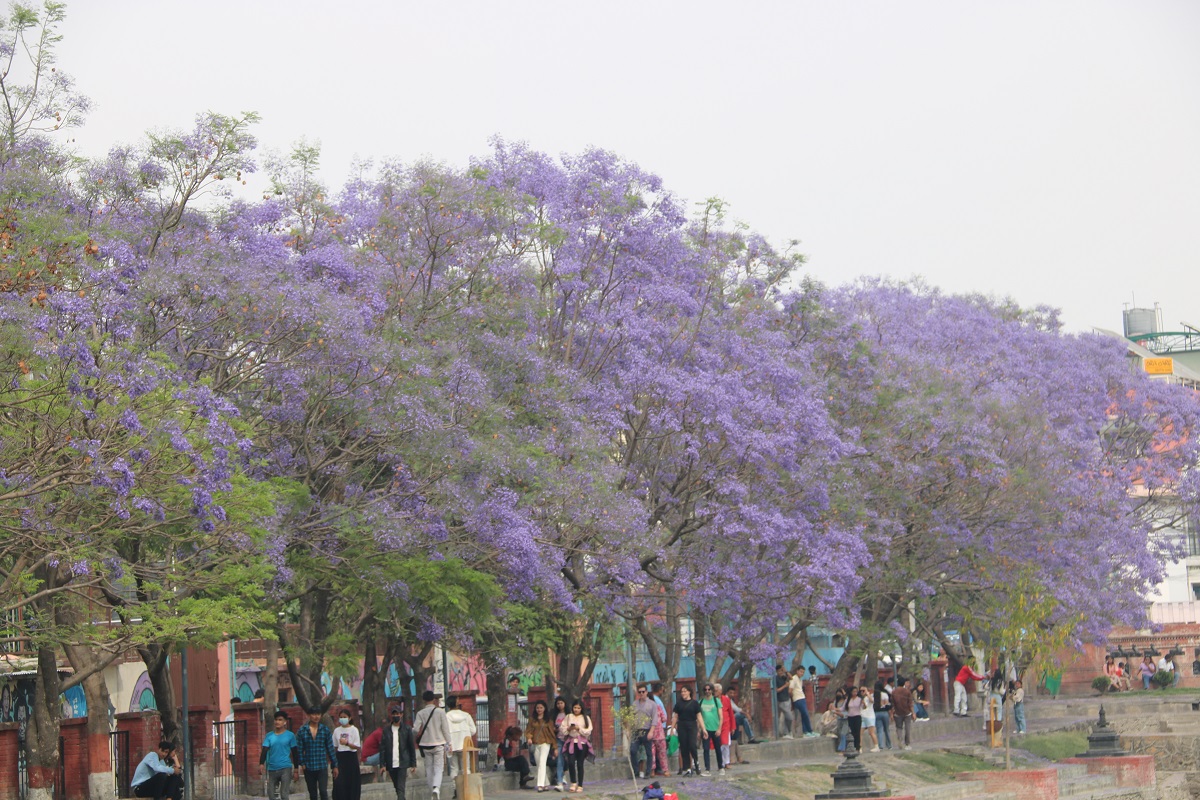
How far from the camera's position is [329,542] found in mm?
23141

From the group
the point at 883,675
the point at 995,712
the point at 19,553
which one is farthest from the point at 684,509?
the point at 883,675

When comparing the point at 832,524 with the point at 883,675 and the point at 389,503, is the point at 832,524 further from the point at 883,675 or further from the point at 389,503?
the point at 883,675

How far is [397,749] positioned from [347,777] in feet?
4.32

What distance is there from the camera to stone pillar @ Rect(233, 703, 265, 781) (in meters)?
24.0

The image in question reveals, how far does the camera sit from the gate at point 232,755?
23.6m

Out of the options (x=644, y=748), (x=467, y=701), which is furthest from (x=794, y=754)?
(x=467, y=701)

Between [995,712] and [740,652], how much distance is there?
753 cm

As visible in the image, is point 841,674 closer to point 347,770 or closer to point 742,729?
point 742,729

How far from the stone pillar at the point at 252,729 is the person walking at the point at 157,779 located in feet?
14.9

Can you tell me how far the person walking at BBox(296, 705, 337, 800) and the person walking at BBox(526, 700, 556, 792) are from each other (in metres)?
3.48

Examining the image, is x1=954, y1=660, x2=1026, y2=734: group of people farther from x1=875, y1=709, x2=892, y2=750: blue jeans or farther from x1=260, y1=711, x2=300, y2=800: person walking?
x1=260, y1=711, x2=300, y2=800: person walking

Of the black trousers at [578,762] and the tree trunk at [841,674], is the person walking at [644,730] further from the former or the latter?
the tree trunk at [841,674]

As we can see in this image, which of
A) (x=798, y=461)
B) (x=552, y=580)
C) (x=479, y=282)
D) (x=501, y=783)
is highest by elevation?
(x=479, y=282)

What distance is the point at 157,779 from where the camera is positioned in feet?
62.9
